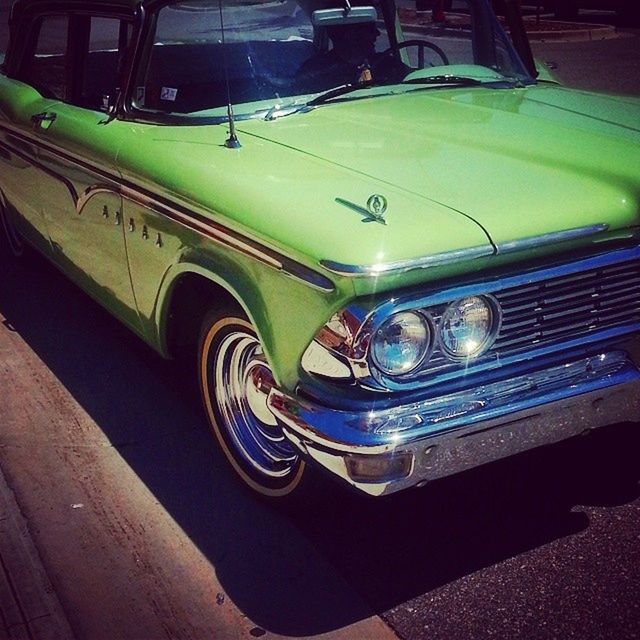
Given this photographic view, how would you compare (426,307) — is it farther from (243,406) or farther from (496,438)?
(243,406)

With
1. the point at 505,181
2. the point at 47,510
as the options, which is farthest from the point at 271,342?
the point at 47,510

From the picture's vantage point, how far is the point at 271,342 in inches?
103

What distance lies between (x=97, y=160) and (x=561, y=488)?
2.17 meters

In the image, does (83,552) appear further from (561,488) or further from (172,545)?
(561,488)

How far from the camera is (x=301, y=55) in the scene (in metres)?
3.65

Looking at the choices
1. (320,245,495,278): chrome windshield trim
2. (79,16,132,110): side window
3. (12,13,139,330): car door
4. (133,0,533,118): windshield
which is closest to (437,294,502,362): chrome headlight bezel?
(320,245,495,278): chrome windshield trim

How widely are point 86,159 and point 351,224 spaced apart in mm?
1611

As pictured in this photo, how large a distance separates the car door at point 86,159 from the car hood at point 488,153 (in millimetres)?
669

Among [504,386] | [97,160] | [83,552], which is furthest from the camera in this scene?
[97,160]

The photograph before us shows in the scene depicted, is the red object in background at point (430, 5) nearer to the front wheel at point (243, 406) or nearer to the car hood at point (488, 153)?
the car hood at point (488, 153)

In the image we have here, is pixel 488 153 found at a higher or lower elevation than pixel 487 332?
higher

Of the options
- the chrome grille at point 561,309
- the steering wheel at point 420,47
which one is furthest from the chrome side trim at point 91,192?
the chrome grille at point 561,309

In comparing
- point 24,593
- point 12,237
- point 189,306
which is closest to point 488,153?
point 189,306

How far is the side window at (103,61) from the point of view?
3781mm
